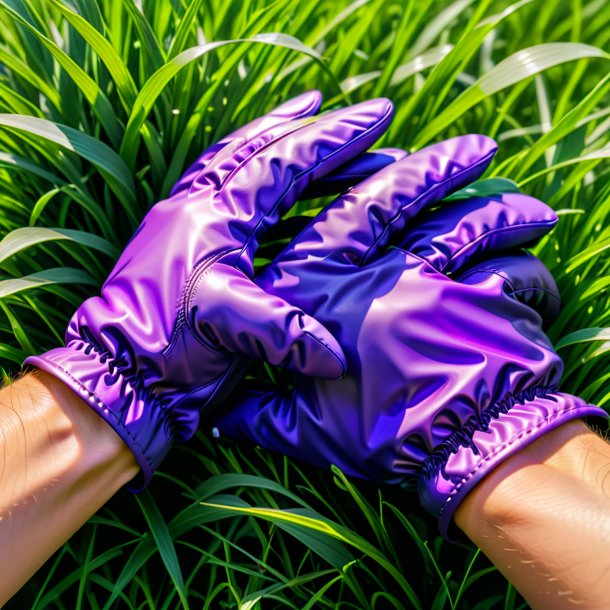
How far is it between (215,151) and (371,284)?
314mm

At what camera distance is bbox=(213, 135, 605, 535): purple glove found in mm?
778

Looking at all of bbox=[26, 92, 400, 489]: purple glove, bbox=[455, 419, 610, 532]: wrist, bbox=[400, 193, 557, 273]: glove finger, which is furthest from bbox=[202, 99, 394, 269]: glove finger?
bbox=[455, 419, 610, 532]: wrist

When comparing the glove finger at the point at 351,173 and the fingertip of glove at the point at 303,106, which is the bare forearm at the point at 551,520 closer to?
the glove finger at the point at 351,173

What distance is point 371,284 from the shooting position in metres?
0.82

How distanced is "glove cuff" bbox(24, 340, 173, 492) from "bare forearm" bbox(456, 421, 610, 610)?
1.30 ft

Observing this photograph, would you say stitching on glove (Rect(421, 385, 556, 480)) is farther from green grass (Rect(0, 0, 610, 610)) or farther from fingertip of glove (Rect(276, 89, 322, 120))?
fingertip of glove (Rect(276, 89, 322, 120))

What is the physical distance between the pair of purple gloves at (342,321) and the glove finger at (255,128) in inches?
0.9

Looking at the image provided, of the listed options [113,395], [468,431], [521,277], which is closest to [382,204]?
[521,277]

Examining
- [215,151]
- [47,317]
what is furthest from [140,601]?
[215,151]

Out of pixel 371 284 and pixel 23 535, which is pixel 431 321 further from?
pixel 23 535

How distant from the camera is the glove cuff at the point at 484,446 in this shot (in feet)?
2.44

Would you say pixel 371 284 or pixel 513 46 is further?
pixel 513 46

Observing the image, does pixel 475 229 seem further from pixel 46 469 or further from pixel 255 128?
pixel 46 469

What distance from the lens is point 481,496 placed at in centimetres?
75
